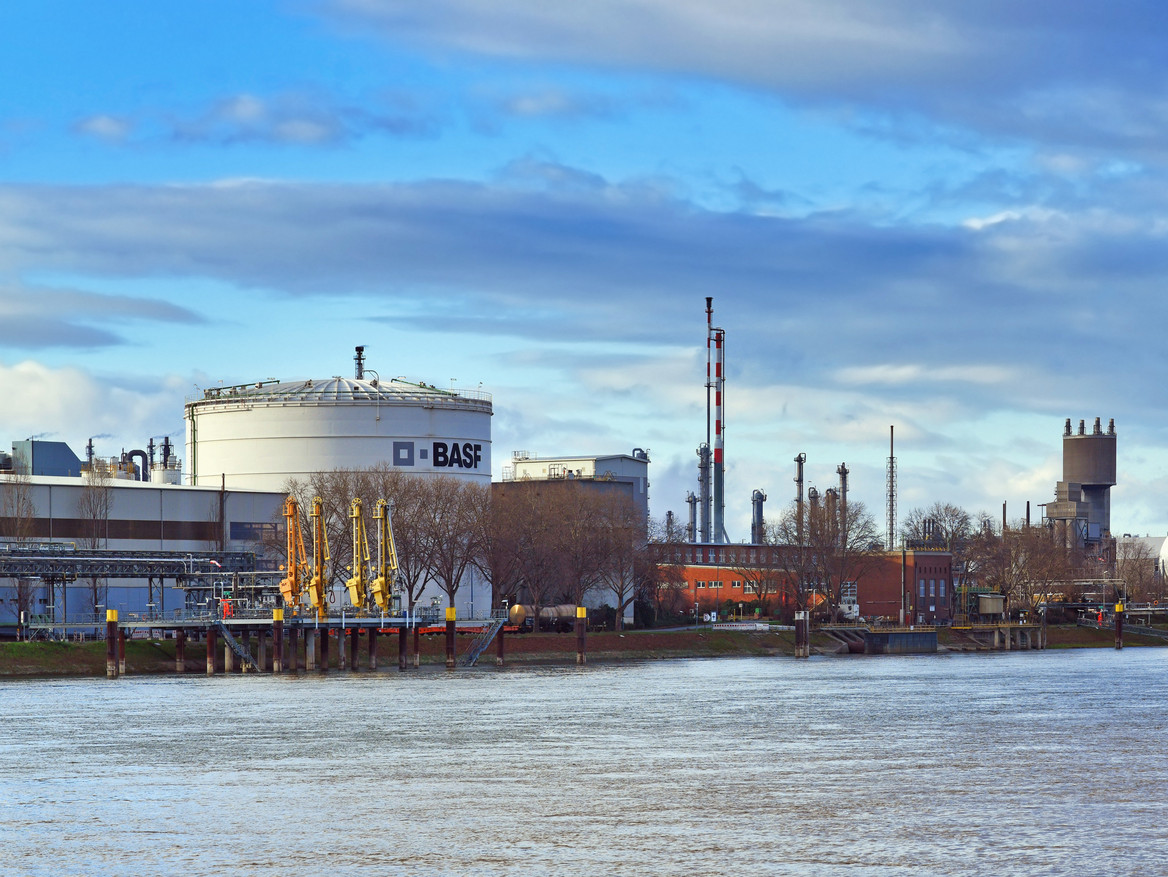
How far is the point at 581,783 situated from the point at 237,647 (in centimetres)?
5588

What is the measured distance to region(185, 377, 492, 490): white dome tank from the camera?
11494cm

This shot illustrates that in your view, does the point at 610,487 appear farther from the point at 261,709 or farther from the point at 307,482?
the point at 261,709

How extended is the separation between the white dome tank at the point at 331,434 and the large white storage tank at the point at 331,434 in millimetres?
66

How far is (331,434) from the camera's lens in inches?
4525

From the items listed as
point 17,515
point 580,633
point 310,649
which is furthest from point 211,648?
point 580,633

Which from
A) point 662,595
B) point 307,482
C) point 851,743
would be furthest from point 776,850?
point 662,595

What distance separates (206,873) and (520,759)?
1563 centimetres

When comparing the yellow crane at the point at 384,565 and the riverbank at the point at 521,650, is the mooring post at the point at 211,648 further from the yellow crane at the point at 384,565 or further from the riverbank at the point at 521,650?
the yellow crane at the point at 384,565

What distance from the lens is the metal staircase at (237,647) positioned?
89.5 m

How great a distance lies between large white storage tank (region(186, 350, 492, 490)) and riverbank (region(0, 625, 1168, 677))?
1425 cm

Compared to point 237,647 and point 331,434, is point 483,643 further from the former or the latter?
point 331,434

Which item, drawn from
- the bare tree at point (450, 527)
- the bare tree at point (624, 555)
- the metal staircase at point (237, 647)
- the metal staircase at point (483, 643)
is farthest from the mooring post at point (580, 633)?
the metal staircase at point (237, 647)

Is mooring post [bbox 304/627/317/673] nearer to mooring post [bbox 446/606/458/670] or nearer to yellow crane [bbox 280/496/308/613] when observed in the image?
yellow crane [bbox 280/496/308/613]

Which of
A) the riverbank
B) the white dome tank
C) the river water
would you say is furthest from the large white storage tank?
the river water
